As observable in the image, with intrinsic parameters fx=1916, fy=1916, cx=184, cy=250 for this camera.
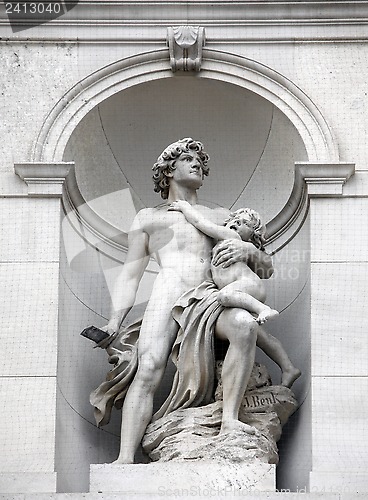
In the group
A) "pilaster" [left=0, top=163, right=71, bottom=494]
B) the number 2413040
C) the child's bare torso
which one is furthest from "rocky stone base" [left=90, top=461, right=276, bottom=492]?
the number 2413040

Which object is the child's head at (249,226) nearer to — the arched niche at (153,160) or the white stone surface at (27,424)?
the arched niche at (153,160)

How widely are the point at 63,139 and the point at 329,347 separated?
199 cm

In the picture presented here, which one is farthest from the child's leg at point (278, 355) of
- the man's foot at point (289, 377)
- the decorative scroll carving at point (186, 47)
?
the decorative scroll carving at point (186, 47)

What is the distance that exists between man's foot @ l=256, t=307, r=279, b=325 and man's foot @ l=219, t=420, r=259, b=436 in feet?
1.83

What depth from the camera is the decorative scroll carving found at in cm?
1138

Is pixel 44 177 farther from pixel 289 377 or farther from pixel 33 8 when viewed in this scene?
pixel 289 377

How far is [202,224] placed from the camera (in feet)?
35.8

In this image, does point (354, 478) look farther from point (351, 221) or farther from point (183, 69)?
point (183, 69)

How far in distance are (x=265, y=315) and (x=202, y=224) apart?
2.67ft

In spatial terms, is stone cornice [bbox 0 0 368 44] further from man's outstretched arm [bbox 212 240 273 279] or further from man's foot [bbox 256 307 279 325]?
man's foot [bbox 256 307 279 325]

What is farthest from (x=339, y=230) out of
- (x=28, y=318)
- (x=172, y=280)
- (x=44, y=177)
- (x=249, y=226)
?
(x=28, y=318)

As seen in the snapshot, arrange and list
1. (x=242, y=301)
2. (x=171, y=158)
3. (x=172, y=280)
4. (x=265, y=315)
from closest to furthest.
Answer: (x=265, y=315) < (x=242, y=301) < (x=172, y=280) < (x=171, y=158)

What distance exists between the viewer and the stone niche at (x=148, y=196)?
→ 10914 millimetres

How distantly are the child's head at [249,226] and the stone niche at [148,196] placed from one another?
41 centimetres
